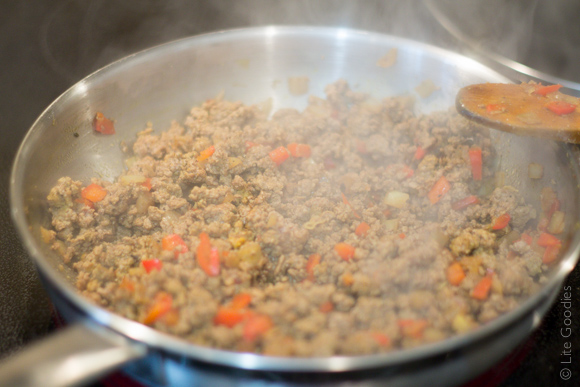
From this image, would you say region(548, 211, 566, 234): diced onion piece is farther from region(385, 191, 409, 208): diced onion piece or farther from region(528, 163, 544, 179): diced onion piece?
region(385, 191, 409, 208): diced onion piece

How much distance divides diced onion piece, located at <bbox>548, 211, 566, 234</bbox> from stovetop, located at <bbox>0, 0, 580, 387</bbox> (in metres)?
0.40

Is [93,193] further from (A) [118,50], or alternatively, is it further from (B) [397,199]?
(B) [397,199]

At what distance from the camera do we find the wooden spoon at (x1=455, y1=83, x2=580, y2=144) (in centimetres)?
239

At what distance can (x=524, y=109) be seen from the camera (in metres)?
→ 2.57

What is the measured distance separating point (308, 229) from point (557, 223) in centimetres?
142

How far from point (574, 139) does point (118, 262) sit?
265 centimetres

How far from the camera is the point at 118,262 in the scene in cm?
240

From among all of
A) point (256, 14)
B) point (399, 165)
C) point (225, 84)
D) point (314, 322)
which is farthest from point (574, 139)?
point (256, 14)

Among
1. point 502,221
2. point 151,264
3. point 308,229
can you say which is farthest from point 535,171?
point 151,264

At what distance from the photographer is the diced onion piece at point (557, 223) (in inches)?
93.6

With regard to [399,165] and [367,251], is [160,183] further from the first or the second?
[399,165]

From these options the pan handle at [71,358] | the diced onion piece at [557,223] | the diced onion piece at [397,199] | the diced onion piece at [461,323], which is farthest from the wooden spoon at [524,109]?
the pan handle at [71,358]

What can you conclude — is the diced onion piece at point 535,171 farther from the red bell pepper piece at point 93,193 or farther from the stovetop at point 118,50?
the red bell pepper piece at point 93,193

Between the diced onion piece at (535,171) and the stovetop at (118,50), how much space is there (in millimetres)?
643
